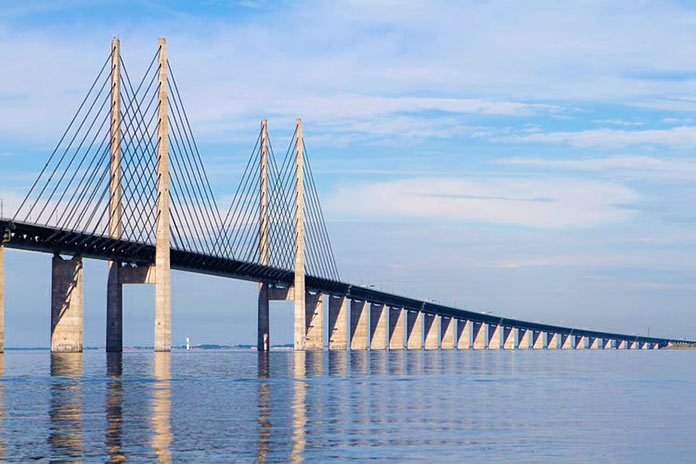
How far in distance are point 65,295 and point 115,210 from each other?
37.1 feet

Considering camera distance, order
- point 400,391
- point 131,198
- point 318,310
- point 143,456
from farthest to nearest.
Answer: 1. point 318,310
2. point 131,198
3. point 400,391
4. point 143,456

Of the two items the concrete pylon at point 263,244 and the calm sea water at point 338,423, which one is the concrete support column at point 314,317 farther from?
the calm sea water at point 338,423

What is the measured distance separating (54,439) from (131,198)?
83.5 meters

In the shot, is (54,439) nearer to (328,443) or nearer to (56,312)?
(328,443)

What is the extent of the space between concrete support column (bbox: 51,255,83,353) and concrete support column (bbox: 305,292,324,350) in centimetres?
7682

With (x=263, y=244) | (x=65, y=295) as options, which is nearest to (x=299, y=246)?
(x=263, y=244)

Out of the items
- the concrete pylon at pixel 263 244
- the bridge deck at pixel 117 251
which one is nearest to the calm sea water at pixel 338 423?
the bridge deck at pixel 117 251

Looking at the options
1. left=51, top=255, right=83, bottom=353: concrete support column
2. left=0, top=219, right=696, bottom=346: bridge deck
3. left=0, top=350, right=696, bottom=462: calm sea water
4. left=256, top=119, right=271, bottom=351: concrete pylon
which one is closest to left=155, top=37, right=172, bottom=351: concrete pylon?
left=0, top=219, right=696, bottom=346: bridge deck

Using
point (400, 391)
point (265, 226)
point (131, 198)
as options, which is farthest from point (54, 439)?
point (265, 226)

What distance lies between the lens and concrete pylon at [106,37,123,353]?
115m

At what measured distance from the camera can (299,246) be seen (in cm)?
16875

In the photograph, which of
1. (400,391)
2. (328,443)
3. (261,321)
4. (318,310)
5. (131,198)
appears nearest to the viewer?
(328,443)

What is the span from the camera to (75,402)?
146 ft

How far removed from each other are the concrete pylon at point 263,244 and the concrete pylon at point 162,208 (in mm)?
35803
